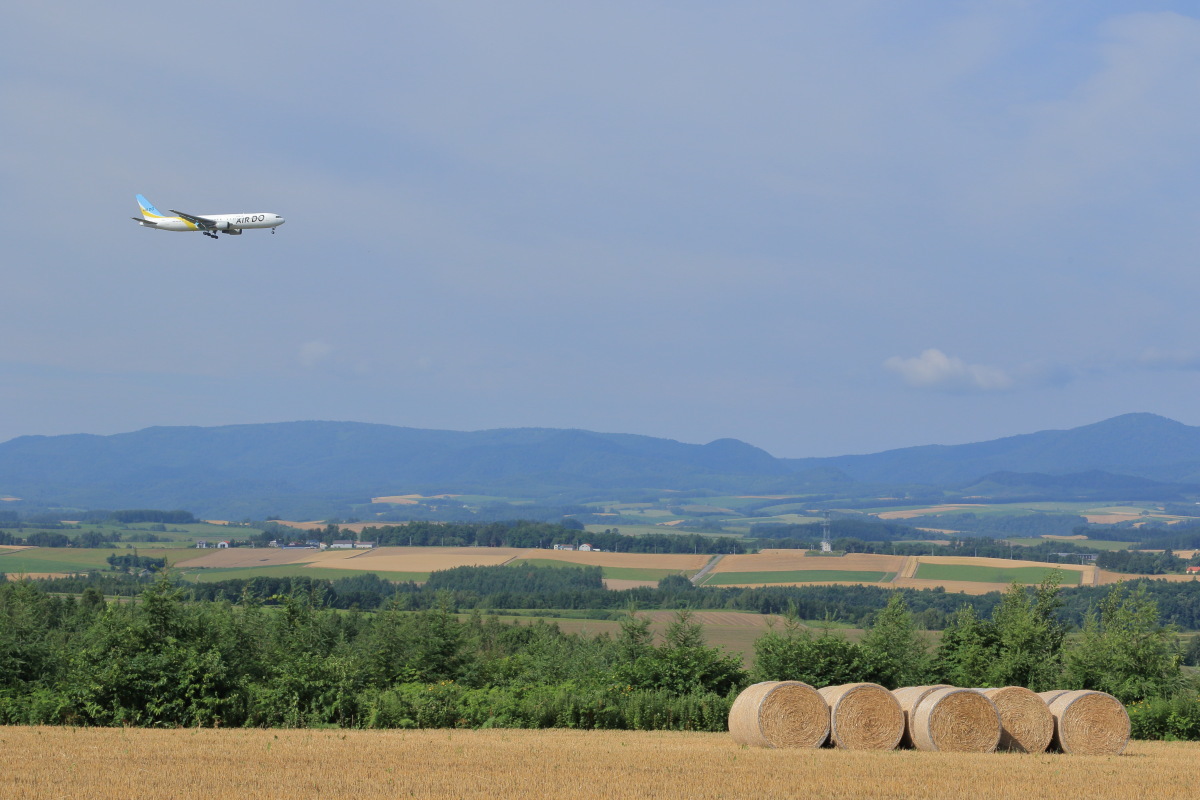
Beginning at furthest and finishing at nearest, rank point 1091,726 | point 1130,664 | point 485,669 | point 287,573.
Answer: point 287,573 → point 485,669 → point 1130,664 → point 1091,726

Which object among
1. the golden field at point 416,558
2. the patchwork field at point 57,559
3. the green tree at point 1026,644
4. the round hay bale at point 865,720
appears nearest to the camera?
the round hay bale at point 865,720

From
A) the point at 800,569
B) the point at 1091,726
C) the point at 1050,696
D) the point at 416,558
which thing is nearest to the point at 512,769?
the point at 1091,726

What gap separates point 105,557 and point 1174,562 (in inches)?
6087

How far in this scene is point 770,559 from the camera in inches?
6407

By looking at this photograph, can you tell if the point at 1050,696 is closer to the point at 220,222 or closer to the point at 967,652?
the point at 967,652

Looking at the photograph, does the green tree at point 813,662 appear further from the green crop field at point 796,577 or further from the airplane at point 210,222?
the green crop field at point 796,577

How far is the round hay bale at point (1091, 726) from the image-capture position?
24391 millimetres

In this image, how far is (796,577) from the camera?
139 metres

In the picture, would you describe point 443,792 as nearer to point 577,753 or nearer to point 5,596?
point 577,753

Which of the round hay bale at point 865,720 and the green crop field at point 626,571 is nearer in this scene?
the round hay bale at point 865,720

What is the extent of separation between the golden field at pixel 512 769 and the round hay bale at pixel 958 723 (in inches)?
23.5

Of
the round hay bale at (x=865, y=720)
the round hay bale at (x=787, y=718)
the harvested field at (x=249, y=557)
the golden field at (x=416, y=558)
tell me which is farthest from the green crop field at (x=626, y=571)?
the round hay bale at (x=865, y=720)

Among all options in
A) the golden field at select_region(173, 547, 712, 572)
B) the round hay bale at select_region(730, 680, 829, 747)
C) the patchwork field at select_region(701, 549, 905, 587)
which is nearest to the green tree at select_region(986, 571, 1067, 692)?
the round hay bale at select_region(730, 680, 829, 747)

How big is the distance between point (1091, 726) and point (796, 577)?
381 feet
